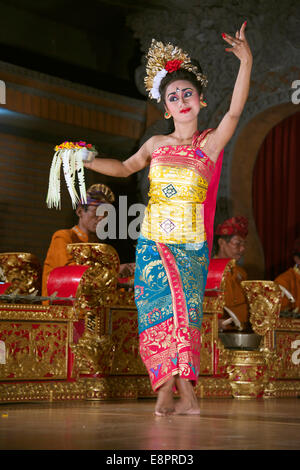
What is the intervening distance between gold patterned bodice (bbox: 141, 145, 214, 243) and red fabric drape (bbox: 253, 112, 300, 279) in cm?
430

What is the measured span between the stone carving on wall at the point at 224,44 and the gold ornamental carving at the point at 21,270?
322 cm

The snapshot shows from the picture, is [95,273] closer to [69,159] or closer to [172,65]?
[69,159]

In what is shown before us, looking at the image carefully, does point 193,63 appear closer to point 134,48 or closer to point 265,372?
point 265,372

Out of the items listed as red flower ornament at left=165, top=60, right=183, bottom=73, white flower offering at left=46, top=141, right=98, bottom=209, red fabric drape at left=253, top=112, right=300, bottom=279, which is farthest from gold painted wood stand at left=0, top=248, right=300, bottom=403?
red fabric drape at left=253, top=112, right=300, bottom=279

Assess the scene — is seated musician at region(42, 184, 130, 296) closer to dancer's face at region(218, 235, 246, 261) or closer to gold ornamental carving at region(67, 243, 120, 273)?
gold ornamental carving at region(67, 243, 120, 273)

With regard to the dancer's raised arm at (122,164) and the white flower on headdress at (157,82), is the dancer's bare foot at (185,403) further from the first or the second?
the white flower on headdress at (157,82)

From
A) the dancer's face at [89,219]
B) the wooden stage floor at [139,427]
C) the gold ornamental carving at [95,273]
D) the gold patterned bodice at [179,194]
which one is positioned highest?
the dancer's face at [89,219]

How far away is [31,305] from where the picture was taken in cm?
440

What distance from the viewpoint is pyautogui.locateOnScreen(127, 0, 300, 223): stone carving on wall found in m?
7.71

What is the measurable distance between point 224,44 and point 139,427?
566cm

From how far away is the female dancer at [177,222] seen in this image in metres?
3.69

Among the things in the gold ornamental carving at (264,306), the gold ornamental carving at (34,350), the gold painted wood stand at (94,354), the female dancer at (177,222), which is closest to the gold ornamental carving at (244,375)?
the gold painted wood stand at (94,354)

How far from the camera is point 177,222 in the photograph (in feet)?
12.6

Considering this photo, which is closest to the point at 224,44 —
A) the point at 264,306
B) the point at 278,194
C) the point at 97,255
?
the point at 278,194
